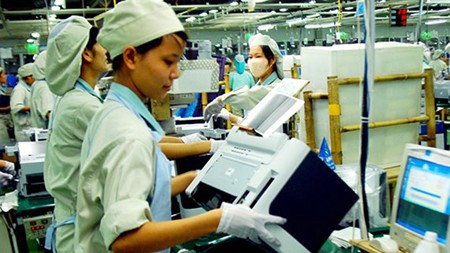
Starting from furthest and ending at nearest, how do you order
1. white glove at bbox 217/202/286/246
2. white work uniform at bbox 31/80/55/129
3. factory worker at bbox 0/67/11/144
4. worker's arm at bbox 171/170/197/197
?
factory worker at bbox 0/67/11/144
white work uniform at bbox 31/80/55/129
worker's arm at bbox 171/170/197/197
white glove at bbox 217/202/286/246

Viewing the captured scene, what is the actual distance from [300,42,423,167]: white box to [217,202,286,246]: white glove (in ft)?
4.23

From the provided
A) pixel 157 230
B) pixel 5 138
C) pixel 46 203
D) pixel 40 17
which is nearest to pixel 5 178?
pixel 46 203

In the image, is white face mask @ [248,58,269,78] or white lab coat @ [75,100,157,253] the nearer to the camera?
white lab coat @ [75,100,157,253]

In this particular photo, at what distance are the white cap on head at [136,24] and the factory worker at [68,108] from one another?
71 centimetres

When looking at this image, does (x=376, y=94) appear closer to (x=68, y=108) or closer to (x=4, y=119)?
(x=68, y=108)

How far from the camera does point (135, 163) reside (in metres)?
1.02

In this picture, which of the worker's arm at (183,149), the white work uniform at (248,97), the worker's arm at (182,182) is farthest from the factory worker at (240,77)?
the worker's arm at (182,182)

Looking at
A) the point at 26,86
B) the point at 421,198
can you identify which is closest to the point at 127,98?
the point at 421,198

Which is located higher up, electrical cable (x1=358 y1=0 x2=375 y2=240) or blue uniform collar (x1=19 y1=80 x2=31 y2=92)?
electrical cable (x1=358 y1=0 x2=375 y2=240)

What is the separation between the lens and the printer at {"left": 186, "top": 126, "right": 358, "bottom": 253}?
3.84 ft

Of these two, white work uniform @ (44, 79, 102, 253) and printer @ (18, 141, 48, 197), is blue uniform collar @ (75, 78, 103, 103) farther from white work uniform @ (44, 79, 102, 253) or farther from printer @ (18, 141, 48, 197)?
printer @ (18, 141, 48, 197)

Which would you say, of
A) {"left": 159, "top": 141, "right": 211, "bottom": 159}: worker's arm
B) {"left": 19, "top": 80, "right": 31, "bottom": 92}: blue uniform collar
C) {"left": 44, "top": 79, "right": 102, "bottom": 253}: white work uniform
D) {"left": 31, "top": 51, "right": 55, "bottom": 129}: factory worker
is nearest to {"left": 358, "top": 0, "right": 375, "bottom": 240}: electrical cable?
{"left": 159, "top": 141, "right": 211, "bottom": 159}: worker's arm

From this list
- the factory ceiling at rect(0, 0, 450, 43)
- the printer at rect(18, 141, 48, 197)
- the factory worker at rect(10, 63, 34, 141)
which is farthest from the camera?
the factory ceiling at rect(0, 0, 450, 43)

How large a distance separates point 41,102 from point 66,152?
3514 millimetres
